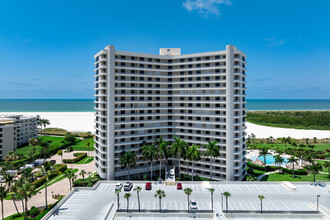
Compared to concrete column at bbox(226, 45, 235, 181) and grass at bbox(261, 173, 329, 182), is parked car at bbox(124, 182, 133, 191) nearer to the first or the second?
concrete column at bbox(226, 45, 235, 181)

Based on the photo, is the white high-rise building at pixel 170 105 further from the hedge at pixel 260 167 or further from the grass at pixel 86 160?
the grass at pixel 86 160

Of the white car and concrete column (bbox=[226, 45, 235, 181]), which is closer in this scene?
the white car

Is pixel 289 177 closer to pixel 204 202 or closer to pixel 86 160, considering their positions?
pixel 204 202

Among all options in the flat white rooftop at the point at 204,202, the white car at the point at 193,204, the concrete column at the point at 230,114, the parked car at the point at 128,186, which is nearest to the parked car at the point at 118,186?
the parked car at the point at 128,186

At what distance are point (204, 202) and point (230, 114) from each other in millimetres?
27864

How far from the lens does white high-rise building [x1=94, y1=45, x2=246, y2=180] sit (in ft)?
207

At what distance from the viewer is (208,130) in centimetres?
6731

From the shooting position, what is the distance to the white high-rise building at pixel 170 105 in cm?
6297

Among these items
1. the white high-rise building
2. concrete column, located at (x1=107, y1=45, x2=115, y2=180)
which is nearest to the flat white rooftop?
concrete column, located at (x1=107, y1=45, x2=115, y2=180)

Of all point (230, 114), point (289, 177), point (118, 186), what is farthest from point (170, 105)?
point (289, 177)

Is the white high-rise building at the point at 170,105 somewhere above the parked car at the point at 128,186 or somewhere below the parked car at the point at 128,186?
above

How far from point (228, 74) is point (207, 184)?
113 ft

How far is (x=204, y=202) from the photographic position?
49031mm

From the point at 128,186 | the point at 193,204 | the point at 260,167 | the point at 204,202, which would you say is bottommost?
the point at 204,202
